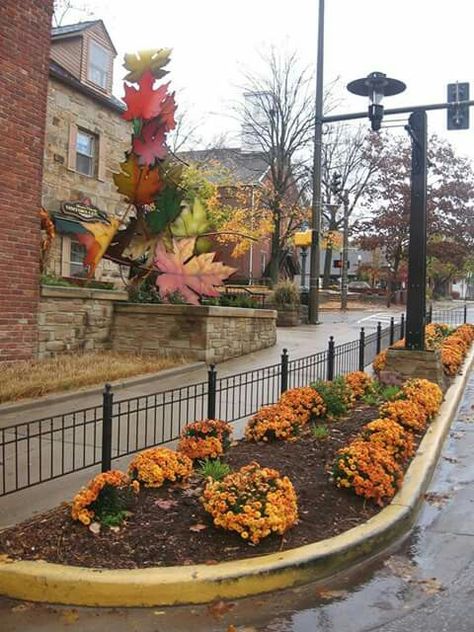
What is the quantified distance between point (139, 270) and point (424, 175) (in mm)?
6896

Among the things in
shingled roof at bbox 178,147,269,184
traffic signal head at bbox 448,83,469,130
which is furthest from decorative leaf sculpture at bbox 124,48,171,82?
shingled roof at bbox 178,147,269,184

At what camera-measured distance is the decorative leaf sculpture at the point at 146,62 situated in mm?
13516

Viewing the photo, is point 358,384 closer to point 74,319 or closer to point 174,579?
point 174,579

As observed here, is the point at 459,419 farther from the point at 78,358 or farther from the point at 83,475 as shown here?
the point at 78,358

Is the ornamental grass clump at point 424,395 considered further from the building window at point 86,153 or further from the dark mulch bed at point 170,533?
the building window at point 86,153

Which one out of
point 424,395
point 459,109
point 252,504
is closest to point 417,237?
point 424,395

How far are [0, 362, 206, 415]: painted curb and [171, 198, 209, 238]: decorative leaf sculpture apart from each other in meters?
2.93

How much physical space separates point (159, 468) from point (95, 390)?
4746 mm

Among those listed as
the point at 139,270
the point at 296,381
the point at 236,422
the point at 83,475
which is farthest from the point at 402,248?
the point at 83,475

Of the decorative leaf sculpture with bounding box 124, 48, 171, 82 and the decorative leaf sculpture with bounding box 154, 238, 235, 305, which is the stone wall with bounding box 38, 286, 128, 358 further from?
the decorative leaf sculpture with bounding box 124, 48, 171, 82

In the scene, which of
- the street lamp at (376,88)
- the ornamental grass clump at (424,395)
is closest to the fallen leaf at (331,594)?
the ornamental grass clump at (424,395)

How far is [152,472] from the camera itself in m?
4.89

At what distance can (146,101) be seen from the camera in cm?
1357

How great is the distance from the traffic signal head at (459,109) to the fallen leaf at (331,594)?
9.88 m
